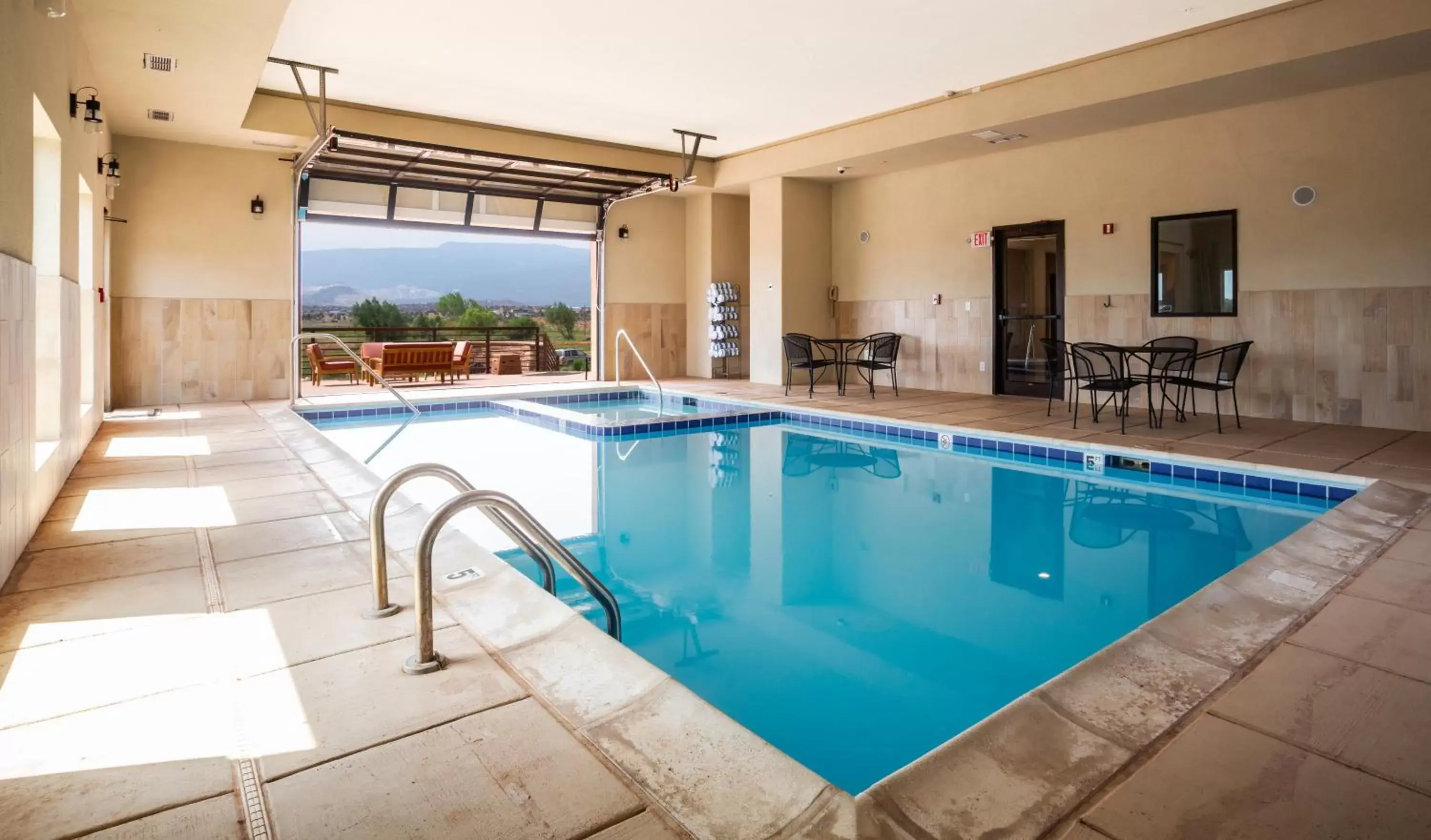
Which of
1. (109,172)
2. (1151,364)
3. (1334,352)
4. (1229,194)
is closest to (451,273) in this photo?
(109,172)

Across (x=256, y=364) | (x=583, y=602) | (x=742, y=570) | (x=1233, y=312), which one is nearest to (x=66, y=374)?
(x=583, y=602)

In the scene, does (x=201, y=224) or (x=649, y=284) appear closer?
(x=201, y=224)

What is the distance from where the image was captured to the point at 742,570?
3.82m

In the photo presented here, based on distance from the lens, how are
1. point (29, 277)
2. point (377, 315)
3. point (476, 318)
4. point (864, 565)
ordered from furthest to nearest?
point (377, 315) → point (476, 318) → point (864, 565) → point (29, 277)

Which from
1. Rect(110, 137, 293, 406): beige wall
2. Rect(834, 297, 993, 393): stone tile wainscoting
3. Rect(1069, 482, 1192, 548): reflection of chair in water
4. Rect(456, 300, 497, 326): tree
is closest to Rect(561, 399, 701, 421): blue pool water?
Rect(834, 297, 993, 393): stone tile wainscoting

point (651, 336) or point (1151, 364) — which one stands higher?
point (651, 336)

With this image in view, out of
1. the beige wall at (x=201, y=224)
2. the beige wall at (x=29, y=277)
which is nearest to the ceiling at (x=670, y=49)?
the beige wall at (x=29, y=277)

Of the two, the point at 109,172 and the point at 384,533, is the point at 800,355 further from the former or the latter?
the point at 384,533

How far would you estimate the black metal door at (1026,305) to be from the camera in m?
8.85

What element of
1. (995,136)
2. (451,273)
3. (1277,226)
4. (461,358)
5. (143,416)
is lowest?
(143,416)

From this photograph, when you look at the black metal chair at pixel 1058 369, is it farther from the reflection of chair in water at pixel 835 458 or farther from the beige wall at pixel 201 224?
the beige wall at pixel 201 224

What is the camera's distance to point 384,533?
104 inches

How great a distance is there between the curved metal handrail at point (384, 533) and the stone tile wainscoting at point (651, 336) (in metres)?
8.77

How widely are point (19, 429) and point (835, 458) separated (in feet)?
16.2
